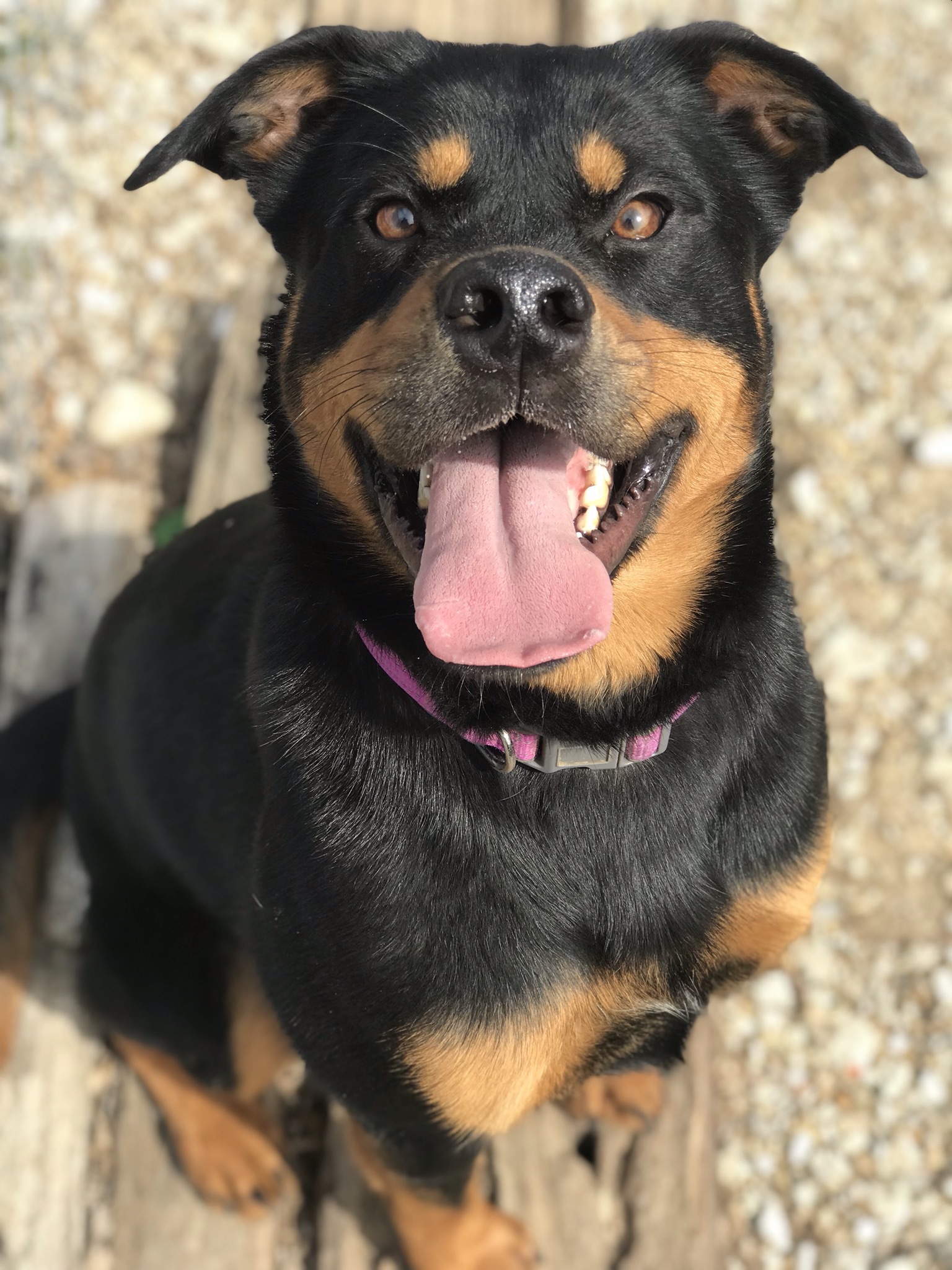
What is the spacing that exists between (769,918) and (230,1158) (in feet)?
5.57

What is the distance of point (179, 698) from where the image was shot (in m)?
2.90

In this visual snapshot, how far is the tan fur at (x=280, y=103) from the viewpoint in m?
2.47

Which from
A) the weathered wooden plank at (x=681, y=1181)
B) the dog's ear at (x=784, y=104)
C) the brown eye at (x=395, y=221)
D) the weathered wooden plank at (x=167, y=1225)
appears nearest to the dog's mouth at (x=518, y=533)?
the brown eye at (x=395, y=221)

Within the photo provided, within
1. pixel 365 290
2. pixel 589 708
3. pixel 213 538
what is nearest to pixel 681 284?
pixel 365 290

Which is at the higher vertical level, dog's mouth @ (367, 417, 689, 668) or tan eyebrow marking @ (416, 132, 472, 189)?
tan eyebrow marking @ (416, 132, 472, 189)

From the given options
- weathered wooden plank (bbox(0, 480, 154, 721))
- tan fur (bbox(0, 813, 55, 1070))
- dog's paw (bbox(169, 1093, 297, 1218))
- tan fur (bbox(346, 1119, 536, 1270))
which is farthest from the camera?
weathered wooden plank (bbox(0, 480, 154, 721))

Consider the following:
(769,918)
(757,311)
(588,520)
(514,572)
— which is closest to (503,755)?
(514,572)

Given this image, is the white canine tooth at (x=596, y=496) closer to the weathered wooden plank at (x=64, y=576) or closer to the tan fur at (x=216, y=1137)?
the tan fur at (x=216, y=1137)

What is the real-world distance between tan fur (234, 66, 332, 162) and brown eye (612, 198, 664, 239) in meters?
0.75

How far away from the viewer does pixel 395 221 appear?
2334 mm

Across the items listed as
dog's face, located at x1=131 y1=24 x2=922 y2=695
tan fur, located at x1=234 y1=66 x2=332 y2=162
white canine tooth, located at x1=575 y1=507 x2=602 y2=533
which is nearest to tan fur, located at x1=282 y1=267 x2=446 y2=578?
dog's face, located at x1=131 y1=24 x2=922 y2=695

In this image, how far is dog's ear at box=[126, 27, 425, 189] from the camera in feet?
7.53

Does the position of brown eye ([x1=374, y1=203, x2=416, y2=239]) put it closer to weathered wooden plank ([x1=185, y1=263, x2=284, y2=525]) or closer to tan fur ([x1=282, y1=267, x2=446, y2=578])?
tan fur ([x1=282, y1=267, x2=446, y2=578])

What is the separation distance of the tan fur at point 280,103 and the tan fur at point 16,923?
6.85ft
